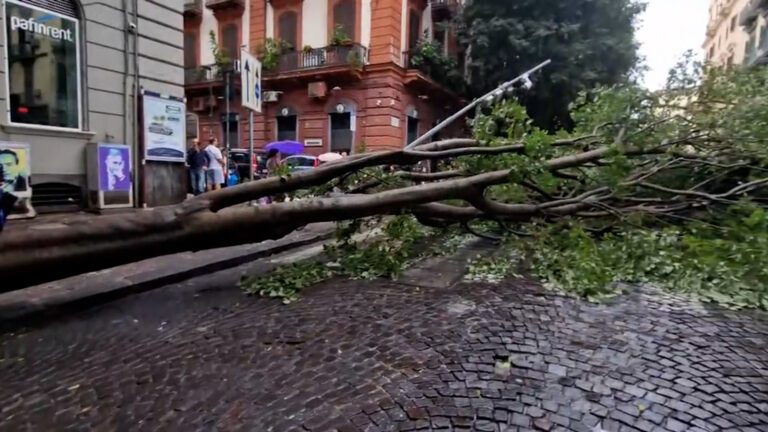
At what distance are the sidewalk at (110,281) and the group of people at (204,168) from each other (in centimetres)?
511

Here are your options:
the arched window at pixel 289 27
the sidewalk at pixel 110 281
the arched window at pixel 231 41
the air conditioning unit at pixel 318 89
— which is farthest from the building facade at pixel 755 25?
the sidewalk at pixel 110 281

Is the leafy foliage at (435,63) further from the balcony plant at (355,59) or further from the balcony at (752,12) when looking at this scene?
the balcony at (752,12)

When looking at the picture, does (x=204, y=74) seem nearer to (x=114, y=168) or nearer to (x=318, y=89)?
(x=318, y=89)

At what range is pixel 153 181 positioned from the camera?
9.55 metres

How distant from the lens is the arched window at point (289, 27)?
21.0m

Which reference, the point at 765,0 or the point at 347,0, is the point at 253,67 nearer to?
the point at 347,0

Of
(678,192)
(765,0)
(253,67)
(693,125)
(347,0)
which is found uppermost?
(765,0)

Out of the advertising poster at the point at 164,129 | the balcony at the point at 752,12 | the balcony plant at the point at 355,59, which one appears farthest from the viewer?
the balcony at the point at 752,12

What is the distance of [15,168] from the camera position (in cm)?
730

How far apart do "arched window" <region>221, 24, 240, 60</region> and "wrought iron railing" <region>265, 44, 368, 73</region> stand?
2408mm

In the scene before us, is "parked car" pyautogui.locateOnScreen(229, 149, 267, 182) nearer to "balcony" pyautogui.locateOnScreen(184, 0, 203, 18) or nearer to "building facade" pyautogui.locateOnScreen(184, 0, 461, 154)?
"building facade" pyautogui.locateOnScreen(184, 0, 461, 154)

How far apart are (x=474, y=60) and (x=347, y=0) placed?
5.53 m

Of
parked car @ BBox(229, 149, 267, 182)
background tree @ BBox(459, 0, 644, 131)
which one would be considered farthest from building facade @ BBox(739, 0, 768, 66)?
parked car @ BBox(229, 149, 267, 182)

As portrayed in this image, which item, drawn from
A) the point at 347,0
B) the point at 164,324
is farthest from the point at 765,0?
the point at 164,324
